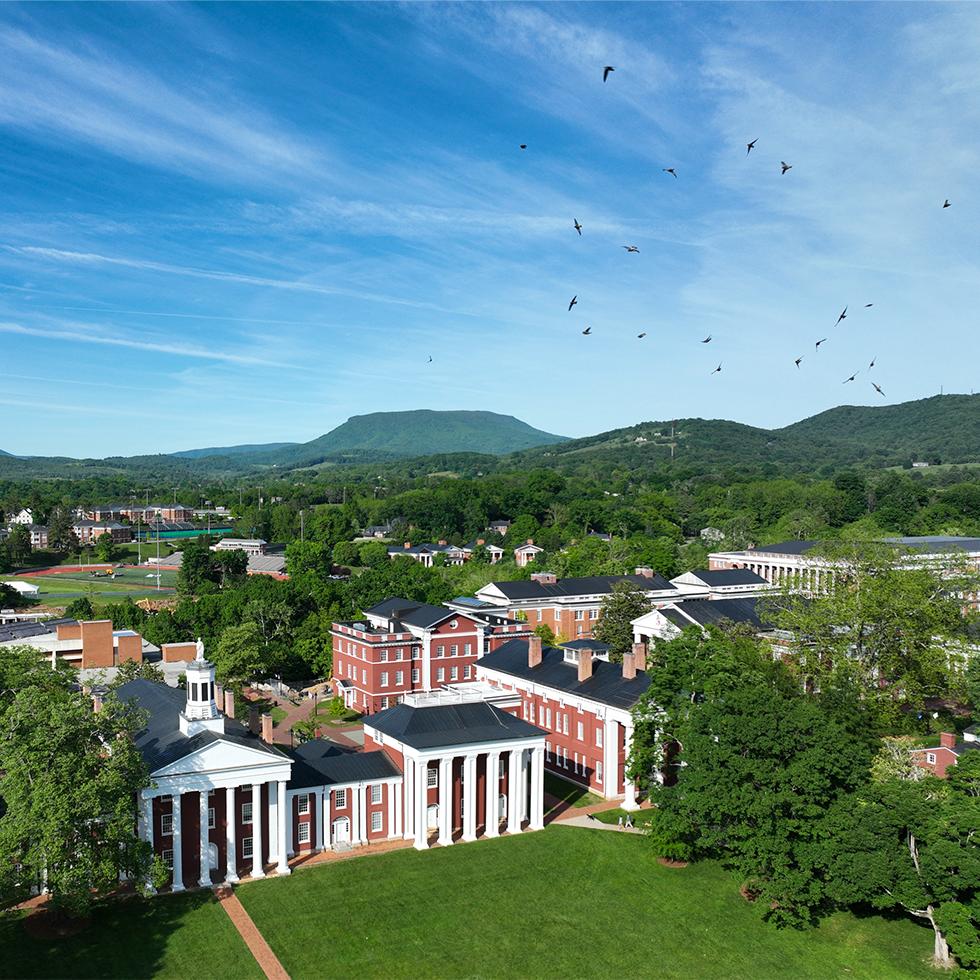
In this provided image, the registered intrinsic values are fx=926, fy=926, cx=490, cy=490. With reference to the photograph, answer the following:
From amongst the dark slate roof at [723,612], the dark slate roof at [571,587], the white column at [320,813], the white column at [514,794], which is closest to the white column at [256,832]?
the white column at [320,813]

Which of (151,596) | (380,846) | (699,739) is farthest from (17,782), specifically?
(151,596)

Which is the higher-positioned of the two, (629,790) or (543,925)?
(629,790)

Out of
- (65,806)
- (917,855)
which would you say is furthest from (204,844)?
(917,855)

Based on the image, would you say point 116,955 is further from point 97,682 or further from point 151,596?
point 151,596

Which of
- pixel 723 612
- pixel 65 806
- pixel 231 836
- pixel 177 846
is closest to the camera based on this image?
pixel 65 806

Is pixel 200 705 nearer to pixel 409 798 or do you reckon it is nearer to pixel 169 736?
pixel 169 736

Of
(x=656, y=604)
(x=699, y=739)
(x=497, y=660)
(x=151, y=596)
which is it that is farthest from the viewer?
(x=151, y=596)

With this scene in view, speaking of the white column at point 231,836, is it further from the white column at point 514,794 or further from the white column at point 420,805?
the white column at point 514,794
